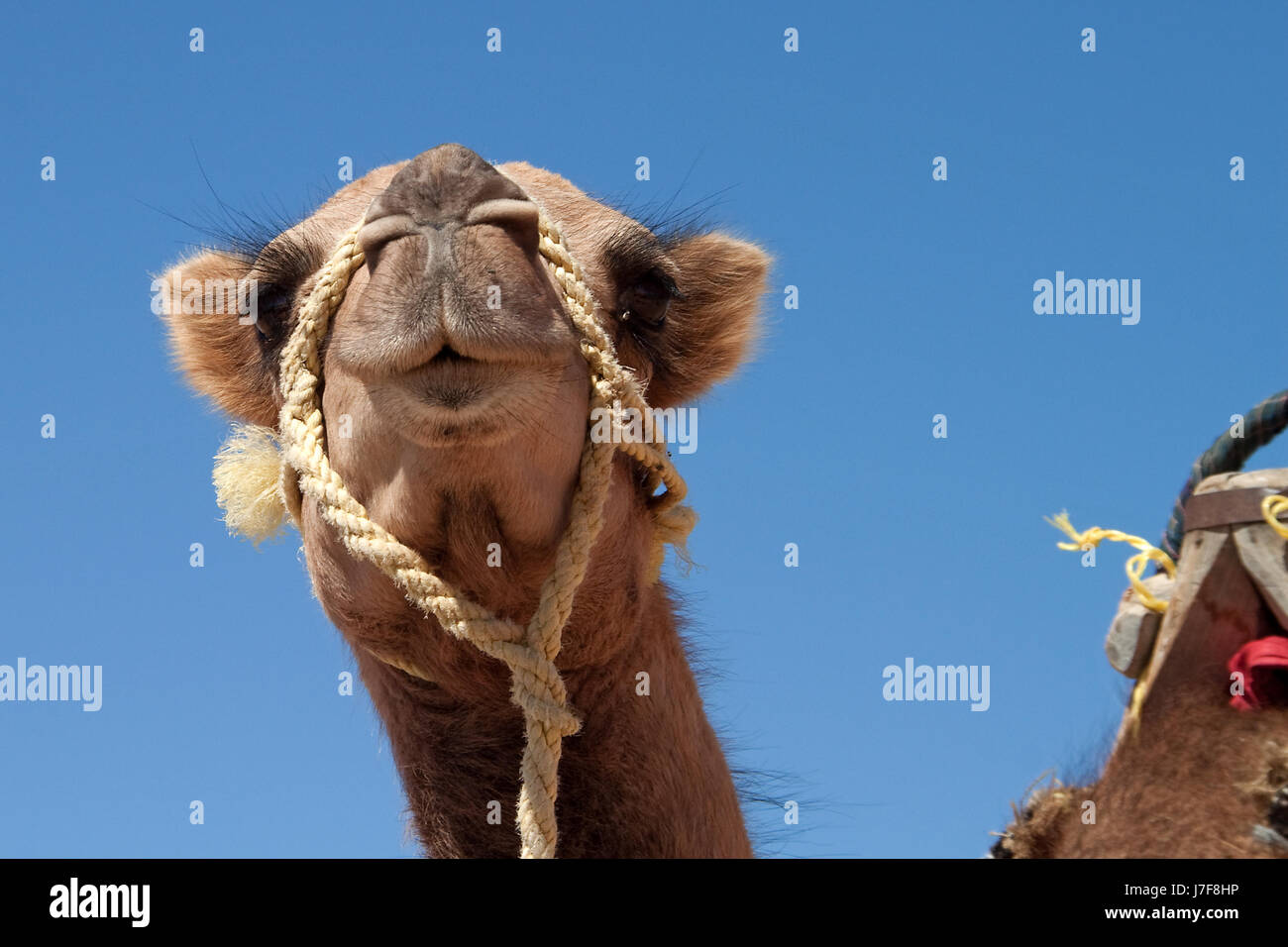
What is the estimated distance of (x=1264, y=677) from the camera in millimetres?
3197

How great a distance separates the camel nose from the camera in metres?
4.00

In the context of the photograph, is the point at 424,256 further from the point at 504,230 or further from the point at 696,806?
the point at 696,806

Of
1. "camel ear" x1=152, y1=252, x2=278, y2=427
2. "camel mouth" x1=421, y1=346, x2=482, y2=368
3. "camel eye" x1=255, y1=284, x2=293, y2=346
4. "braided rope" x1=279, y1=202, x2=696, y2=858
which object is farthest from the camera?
"camel ear" x1=152, y1=252, x2=278, y2=427

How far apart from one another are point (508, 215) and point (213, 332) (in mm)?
2122

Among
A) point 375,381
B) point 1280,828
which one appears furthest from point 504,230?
point 1280,828

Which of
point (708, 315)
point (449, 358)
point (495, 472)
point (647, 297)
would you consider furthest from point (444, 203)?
point (708, 315)

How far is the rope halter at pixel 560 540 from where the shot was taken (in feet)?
13.6

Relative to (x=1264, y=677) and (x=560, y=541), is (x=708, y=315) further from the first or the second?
(x=1264, y=677)

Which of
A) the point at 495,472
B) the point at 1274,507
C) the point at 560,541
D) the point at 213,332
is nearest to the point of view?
the point at 1274,507

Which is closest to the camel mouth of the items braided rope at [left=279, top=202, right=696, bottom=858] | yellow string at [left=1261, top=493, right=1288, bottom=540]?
braided rope at [left=279, top=202, right=696, bottom=858]

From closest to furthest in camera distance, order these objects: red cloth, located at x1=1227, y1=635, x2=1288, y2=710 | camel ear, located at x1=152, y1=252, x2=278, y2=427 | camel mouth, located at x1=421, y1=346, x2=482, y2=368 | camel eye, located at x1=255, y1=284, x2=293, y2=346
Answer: red cloth, located at x1=1227, y1=635, x2=1288, y2=710, camel mouth, located at x1=421, y1=346, x2=482, y2=368, camel eye, located at x1=255, y1=284, x2=293, y2=346, camel ear, located at x1=152, y1=252, x2=278, y2=427

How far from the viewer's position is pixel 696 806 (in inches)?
195

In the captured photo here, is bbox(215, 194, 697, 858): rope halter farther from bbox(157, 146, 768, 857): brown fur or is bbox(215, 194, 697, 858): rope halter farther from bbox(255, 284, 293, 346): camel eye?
bbox(255, 284, 293, 346): camel eye
